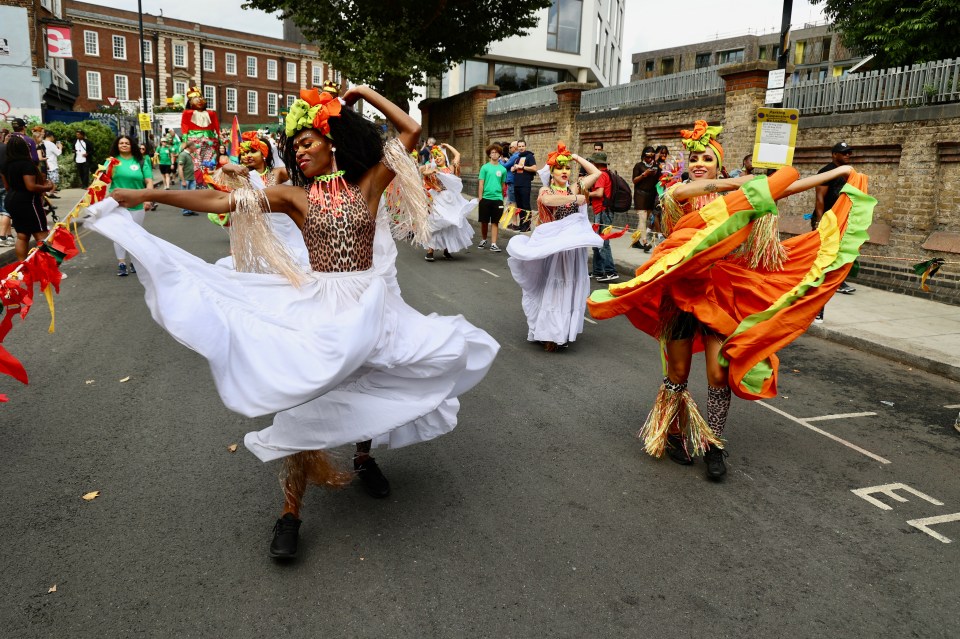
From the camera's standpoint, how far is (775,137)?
860 cm

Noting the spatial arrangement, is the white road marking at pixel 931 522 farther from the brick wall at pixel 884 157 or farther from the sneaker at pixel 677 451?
Answer: the brick wall at pixel 884 157

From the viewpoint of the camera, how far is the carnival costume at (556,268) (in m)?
6.79

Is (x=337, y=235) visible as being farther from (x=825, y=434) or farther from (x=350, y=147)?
(x=825, y=434)

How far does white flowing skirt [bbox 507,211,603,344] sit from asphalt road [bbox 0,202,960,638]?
1011 millimetres

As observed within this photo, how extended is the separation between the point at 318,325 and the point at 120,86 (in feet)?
228

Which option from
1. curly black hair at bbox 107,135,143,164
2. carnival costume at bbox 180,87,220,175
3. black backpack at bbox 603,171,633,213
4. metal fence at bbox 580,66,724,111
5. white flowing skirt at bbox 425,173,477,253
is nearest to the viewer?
curly black hair at bbox 107,135,143,164

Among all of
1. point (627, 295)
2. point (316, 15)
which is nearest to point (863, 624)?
point (627, 295)

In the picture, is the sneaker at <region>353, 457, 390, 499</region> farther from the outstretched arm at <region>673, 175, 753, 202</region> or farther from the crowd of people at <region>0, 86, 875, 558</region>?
the outstretched arm at <region>673, 175, 753, 202</region>

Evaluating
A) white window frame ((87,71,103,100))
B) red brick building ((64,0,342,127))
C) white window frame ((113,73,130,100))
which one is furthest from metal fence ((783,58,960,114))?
white window frame ((87,71,103,100))

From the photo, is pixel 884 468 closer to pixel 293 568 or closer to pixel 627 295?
pixel 627 295

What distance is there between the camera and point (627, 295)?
416 cm

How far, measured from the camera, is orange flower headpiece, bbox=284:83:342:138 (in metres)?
3.31

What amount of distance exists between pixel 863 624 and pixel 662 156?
38.8 feet

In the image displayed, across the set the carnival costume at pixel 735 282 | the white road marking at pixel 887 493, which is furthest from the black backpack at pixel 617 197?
the white road marking at pixel 887 493
